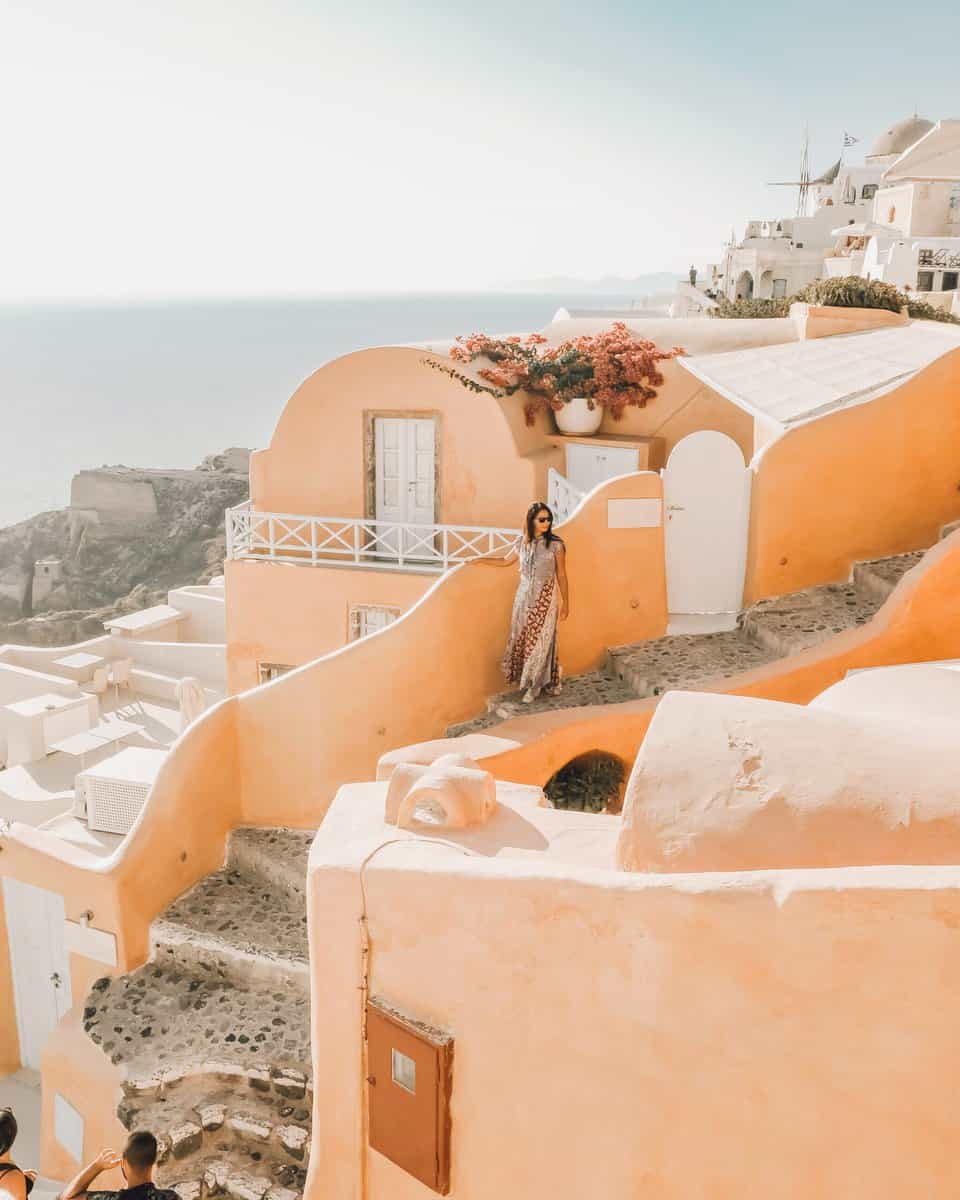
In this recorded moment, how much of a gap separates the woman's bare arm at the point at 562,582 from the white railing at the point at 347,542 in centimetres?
449

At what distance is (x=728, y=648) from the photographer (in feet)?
34.1

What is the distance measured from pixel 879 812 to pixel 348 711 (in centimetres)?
595

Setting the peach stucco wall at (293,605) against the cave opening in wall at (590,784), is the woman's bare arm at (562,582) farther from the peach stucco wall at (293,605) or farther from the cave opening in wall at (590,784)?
the peach stucco wall at (293,605)

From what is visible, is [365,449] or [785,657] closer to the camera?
[785,657]

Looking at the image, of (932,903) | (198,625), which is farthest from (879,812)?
(198,625)

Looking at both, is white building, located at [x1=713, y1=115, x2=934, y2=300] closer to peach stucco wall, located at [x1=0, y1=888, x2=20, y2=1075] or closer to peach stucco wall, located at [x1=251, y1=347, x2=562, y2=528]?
peach stucco wall, located at [x1=251, y1=347, x2=562, y2=528]

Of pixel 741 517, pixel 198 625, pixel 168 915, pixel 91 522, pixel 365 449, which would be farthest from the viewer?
pixel 91 522

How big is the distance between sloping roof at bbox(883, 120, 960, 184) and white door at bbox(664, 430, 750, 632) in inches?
1938

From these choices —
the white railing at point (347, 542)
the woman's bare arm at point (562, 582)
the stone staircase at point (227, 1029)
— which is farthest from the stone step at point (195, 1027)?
the white railing at point (347, 542)

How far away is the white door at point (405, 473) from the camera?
15273 millimetres

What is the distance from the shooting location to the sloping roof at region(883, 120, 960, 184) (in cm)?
5166

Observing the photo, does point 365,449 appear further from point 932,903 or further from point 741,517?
point 932,903

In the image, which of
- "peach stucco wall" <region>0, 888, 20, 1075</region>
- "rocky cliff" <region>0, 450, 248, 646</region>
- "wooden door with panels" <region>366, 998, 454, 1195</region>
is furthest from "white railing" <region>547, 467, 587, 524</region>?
"rocky cliff" <region>0, 450, 248, 646</region>

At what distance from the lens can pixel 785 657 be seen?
959 cm
